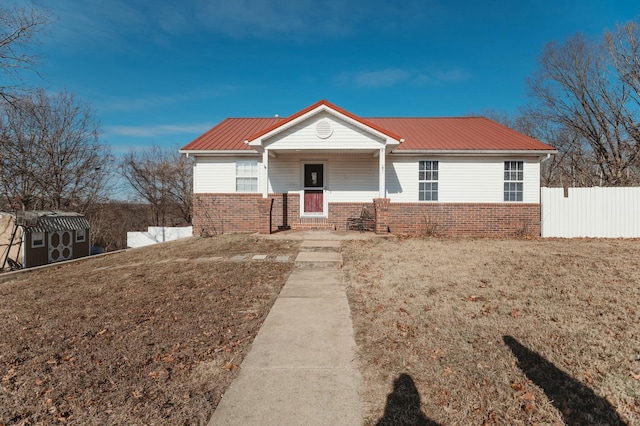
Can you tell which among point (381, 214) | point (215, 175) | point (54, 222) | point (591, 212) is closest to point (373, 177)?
point (381, 214)

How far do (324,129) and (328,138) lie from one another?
342mm

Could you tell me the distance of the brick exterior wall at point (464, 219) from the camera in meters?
13.2

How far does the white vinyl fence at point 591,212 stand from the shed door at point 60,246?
19848mm

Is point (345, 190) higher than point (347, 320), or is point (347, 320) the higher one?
point (345, 190)

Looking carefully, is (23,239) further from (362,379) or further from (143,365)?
(362,379)

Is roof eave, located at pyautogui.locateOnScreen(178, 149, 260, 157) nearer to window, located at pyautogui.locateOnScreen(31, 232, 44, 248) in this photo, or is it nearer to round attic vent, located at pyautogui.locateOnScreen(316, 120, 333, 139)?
round attic vent, located at pyautogui.locateOnScreen(316, 120, 333, 139)

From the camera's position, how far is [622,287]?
5664mm

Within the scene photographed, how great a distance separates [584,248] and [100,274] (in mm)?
12782

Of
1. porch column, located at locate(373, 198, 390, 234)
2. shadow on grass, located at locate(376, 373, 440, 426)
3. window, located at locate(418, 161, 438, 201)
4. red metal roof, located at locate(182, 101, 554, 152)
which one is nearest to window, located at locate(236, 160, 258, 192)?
red metal roof, located at locate(182, 101, 554, 152)

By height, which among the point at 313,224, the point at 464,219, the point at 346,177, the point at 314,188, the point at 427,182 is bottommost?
the point at 313,224

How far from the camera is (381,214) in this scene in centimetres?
1164

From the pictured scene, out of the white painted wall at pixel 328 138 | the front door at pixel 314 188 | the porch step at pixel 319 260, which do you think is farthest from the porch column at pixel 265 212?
the porch step at pixel 319 260

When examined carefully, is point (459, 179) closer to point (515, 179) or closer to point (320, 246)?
point (515, 179)

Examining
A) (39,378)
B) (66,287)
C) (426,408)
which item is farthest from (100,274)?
(426,408)
